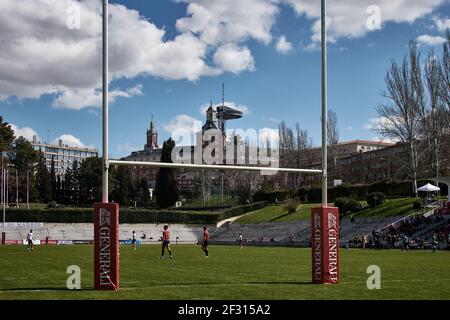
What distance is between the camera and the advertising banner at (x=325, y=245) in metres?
14.8

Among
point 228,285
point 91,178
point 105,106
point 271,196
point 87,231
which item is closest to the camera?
point 105,106

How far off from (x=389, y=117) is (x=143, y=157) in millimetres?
29496

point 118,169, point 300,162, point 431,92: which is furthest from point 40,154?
point 431,92

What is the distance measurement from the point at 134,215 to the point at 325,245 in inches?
2563

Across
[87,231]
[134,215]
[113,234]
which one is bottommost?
[87,231]

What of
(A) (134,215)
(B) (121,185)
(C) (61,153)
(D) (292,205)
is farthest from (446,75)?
(C) (61,153)

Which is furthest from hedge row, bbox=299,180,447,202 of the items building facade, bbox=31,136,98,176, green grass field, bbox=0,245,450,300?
building facade, bbox=31,136,98,176

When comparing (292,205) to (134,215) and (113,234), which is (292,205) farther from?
(113,234)

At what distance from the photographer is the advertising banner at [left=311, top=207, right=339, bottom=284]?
14.8 metres

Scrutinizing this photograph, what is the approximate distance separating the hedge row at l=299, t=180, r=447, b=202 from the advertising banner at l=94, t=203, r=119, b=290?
58.6 meters

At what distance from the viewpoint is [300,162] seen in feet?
270

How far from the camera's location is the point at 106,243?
13.2 m

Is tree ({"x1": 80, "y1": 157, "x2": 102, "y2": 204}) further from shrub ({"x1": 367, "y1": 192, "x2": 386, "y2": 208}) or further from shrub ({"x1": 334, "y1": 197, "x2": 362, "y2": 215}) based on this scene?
shrub ({"x1": 367, "y1": 192, "x2": 386, "y2": 208})
